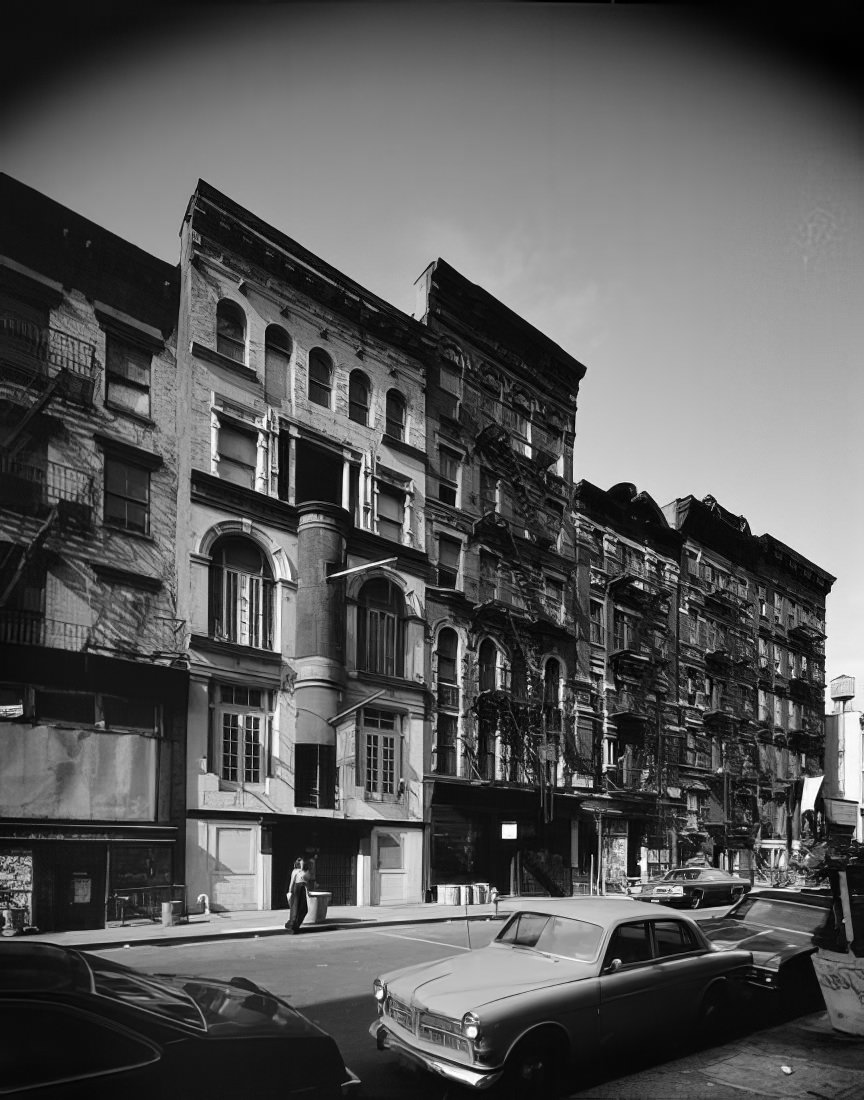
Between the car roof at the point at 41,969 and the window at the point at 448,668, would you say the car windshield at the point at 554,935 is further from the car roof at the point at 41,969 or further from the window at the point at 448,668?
the window at the point at 448,668

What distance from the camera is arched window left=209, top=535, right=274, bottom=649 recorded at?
1988 centimetres

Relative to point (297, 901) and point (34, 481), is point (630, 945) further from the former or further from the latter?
point (34, 481)

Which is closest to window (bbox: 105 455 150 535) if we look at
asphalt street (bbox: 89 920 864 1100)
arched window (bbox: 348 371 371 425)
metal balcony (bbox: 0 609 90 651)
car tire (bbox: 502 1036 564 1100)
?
metal balcony (bbox: 0 609 90 651)

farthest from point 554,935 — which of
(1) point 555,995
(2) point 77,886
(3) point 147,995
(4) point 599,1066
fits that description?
(2) point 77,886

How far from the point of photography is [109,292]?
18.6m

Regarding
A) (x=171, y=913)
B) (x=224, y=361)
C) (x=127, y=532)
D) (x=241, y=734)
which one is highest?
(x=224, y=361)

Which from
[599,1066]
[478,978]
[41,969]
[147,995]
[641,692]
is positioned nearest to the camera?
[41,969]

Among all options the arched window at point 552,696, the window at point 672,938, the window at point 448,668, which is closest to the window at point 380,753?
the window at point 448,668

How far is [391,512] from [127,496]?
7524 millimetres

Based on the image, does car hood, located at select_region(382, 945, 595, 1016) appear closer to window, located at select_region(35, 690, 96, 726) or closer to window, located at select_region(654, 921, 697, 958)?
window, located at select_region(654, 921, 697, 958)

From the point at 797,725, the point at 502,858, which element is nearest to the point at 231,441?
the point at 502,858

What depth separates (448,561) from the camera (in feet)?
83.8

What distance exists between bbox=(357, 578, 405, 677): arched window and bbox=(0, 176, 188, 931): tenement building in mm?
5036

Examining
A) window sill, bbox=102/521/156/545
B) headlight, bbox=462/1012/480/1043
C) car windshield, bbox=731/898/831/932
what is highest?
window sill, bbox=102/521/156/545
